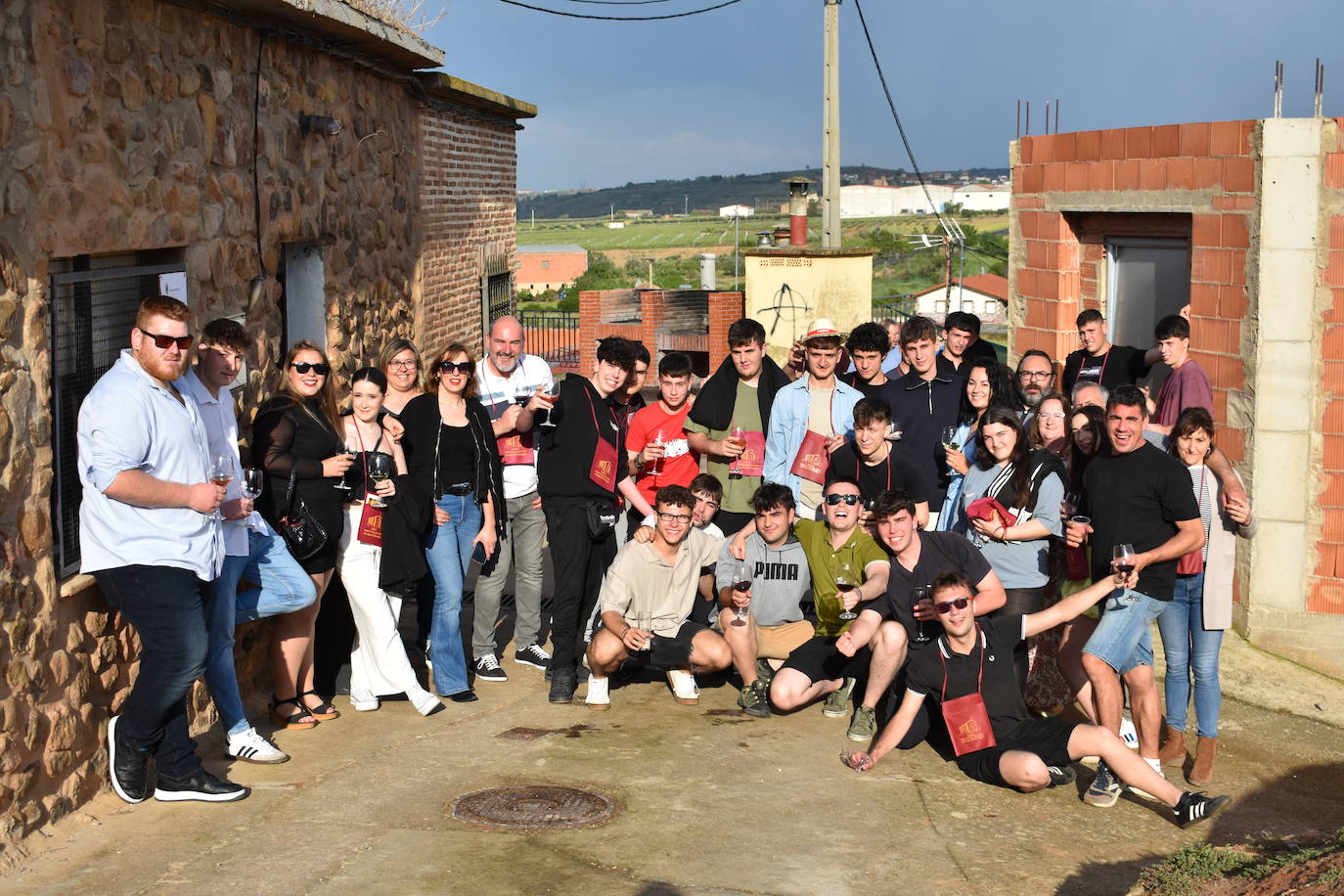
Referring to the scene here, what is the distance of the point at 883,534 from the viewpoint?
682 centimetres

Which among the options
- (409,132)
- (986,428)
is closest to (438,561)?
(986,428)

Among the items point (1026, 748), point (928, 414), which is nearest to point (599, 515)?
point (928, 414)

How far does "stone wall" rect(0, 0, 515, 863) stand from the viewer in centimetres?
507

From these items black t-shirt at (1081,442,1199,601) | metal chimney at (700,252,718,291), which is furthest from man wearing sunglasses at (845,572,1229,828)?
metal chimney at (700,252,718,291)

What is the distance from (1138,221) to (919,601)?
4704 millimetres

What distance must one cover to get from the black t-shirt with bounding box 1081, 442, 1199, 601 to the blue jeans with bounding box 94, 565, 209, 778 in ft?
13.2

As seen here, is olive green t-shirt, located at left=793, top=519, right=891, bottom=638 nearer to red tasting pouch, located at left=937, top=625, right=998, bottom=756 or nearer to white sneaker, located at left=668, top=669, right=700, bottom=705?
white sneaker, located at left=668, top=669, right=700, bottom=705

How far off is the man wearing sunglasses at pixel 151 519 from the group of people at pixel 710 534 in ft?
0.04

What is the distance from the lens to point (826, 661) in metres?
7.18

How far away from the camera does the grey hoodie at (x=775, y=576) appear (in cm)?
729

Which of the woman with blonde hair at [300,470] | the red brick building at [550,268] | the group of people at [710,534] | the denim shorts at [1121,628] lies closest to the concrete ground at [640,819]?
the group of people at [710,534]

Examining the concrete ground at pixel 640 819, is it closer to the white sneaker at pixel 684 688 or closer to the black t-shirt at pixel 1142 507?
the white sneaker at pixel 684 688

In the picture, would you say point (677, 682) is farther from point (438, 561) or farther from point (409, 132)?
point (409, 132)

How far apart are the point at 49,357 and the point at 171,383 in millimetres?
459
